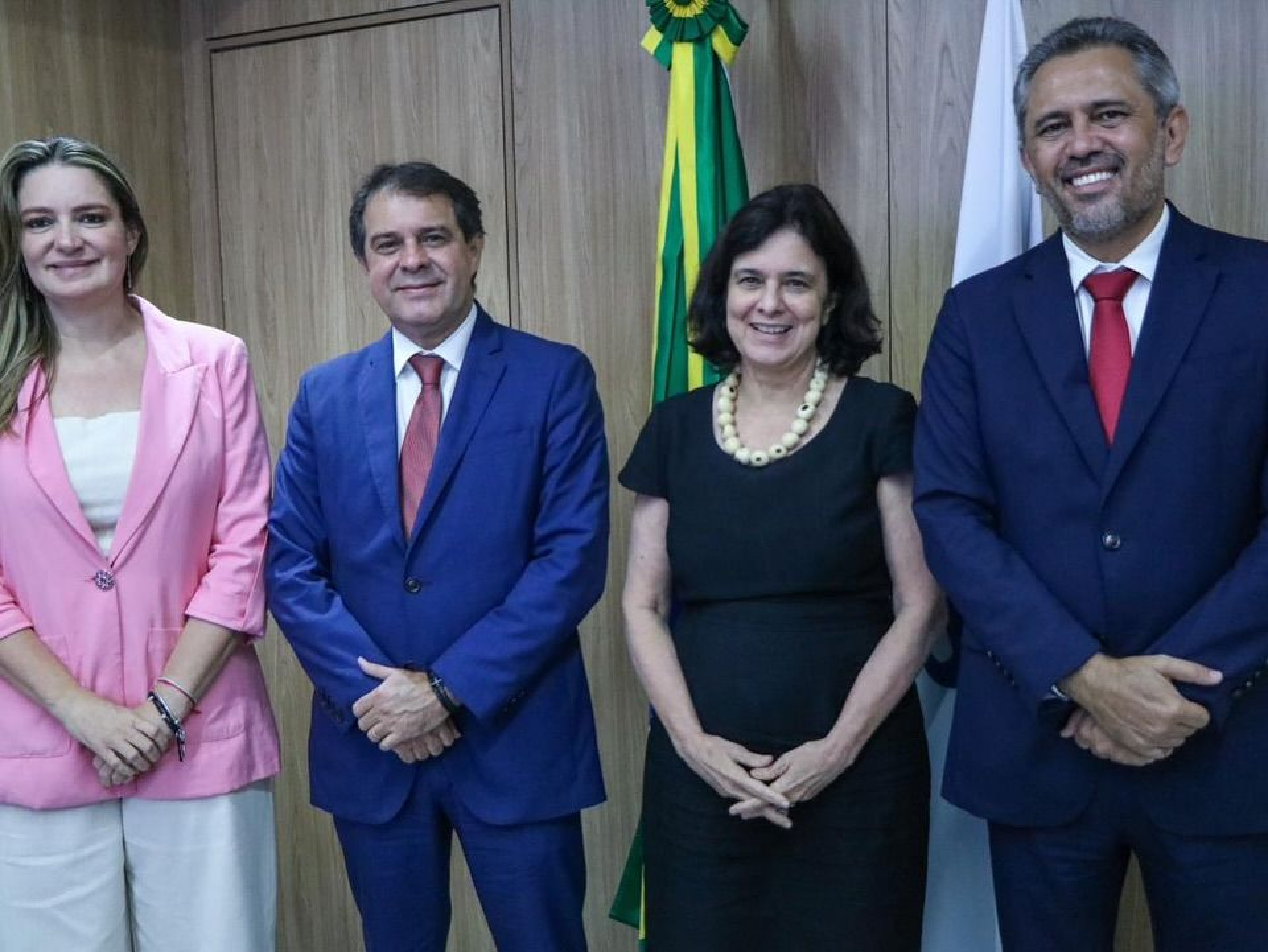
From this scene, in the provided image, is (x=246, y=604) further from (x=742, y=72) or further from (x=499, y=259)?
(x=742, y=72)

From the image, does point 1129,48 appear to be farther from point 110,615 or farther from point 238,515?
point 110,615

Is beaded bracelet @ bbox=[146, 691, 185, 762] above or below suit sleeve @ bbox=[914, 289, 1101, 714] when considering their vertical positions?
below

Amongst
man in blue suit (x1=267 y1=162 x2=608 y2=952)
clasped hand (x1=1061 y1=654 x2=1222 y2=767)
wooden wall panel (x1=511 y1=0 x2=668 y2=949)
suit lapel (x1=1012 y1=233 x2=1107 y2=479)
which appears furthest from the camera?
wooden wall panel (x1=511 y1=0 x2=668 y2=949)

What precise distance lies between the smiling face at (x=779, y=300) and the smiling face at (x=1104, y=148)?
397 mm

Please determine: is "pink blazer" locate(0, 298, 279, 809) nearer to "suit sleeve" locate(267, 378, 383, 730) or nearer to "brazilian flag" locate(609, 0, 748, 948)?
"suit sleeve" locate(267, 378, 383, 730)

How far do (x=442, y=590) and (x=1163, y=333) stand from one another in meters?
1.20

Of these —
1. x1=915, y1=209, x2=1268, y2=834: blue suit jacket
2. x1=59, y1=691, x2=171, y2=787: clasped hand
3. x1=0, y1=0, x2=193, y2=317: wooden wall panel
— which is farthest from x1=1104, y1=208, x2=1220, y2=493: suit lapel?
x1=0, y1=0, x2=193, y2=317: wooden wall panel

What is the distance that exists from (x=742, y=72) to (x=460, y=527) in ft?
4.87

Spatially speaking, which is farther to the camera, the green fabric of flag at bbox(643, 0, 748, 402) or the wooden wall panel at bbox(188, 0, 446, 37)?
the wooden wall panel at bbox(188, 0, 446, 37)

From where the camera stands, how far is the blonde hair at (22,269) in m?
2.33

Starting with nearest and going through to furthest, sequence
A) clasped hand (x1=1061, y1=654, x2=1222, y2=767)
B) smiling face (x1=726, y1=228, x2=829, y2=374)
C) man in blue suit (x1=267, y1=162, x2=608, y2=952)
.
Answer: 1. clasped hand (x1=1061, y1=654, x2=1222, y2=767)
2. smiling face (x1=726, y1=228, x2=829, y2=374)
3. man in blue suit (x1=267, y1=162, x2=608, y2=952)

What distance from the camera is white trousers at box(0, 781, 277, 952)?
2275mm

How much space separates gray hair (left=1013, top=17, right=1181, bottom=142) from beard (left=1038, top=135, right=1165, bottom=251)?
0.22 feet

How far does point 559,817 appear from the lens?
2352mm
